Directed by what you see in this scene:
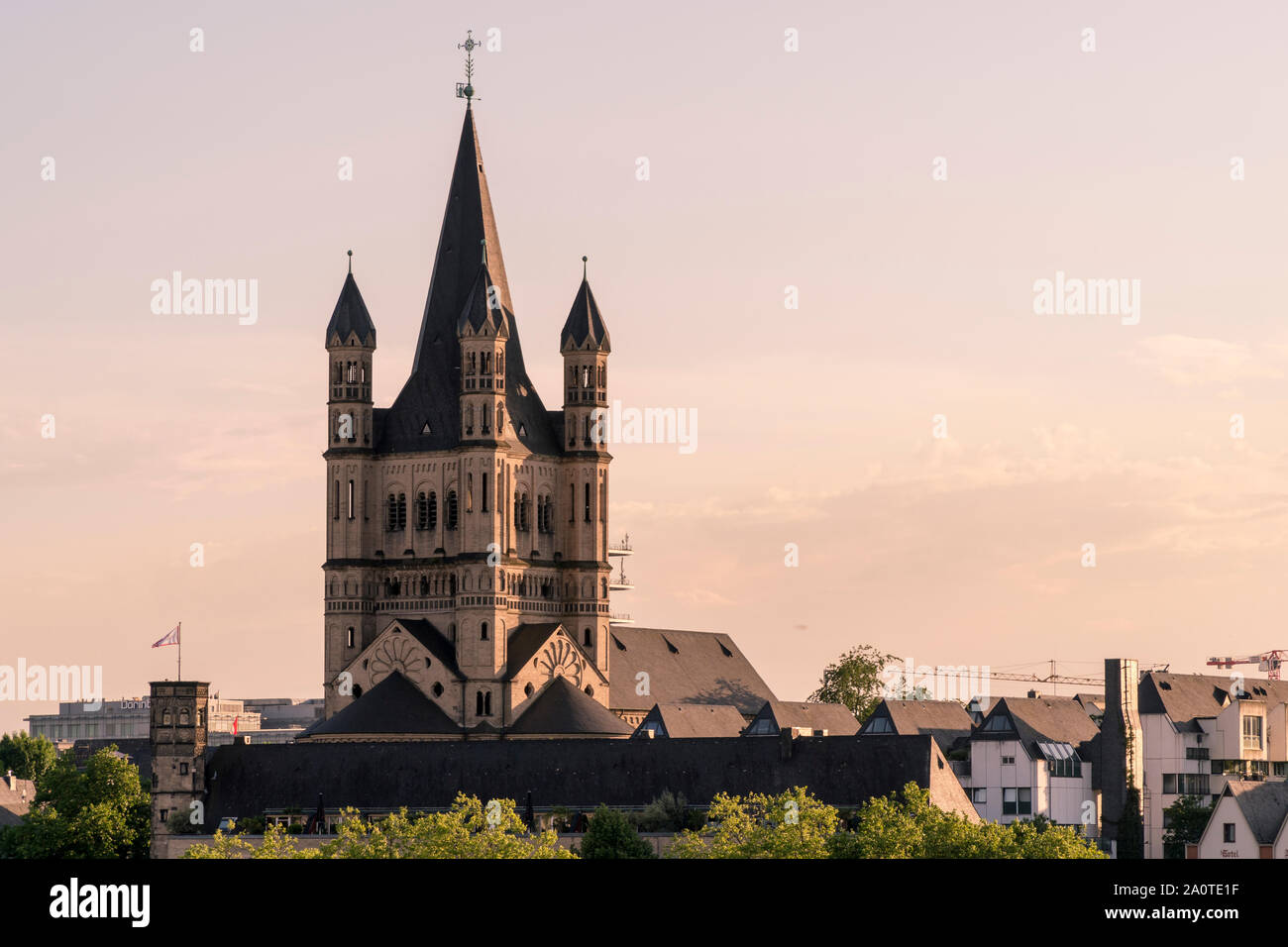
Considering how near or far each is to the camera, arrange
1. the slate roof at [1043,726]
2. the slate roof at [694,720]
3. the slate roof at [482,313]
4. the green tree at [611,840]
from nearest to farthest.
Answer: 1. the green tree at [611,840]
2. the slate roof at [1043,726]
3. the slate roof at [694,720]
4. the slate roof at [482,313]

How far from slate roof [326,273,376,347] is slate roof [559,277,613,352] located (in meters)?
15.0

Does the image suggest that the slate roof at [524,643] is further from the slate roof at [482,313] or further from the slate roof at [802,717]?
the slate roof at [482,313]

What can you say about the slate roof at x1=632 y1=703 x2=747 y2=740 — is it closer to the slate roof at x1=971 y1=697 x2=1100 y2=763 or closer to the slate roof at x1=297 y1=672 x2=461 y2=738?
the slate roof at x1=297 y1=672 x2=461 y2=738

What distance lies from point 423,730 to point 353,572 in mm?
16357

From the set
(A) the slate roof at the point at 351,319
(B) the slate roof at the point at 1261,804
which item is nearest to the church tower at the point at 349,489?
(A) the slate roof at the point at 351,319

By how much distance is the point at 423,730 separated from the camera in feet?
584

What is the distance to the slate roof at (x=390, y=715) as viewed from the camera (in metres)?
176

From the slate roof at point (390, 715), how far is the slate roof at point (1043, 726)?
128 ft

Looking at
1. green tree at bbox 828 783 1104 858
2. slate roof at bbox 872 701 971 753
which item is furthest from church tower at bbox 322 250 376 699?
green tree at bbox 828 783 1104 858

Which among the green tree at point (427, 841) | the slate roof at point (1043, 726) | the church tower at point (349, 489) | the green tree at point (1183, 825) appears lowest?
the green tree at point (1183, 825)

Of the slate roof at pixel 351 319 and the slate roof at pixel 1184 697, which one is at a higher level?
the slate roof at pixel 351 319
